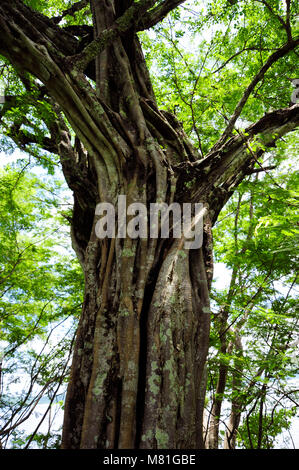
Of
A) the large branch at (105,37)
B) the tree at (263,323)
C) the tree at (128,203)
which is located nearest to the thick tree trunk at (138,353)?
the tree at (128,203)

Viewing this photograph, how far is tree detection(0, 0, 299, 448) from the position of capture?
180 centimetres

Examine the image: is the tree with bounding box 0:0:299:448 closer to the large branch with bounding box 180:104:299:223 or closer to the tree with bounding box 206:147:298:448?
the large branch with bounding box 180:104:299:223

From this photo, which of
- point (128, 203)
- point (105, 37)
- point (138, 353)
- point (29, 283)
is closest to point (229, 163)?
point (128, 203)

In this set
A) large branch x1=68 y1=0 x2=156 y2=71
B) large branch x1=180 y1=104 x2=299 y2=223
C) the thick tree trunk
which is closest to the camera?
the thick tree trunk

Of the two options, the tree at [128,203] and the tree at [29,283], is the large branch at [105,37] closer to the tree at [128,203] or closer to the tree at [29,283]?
the tree at [128,203]

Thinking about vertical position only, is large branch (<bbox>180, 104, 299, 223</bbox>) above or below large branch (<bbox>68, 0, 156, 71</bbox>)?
below

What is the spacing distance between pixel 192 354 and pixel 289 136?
6000 mm

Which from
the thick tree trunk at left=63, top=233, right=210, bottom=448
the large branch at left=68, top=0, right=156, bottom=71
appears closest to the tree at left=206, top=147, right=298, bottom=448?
the thick tree trunk at left=63, top=233, right=210, bottom=448

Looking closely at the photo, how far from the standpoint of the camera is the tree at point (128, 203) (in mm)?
1804

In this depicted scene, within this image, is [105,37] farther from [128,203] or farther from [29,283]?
[29,283]

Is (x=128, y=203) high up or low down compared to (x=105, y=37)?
down

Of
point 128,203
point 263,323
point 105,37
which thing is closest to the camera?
point 128,203

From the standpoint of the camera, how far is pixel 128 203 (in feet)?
8.03

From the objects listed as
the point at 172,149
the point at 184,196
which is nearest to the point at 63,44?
the point at 172,149
